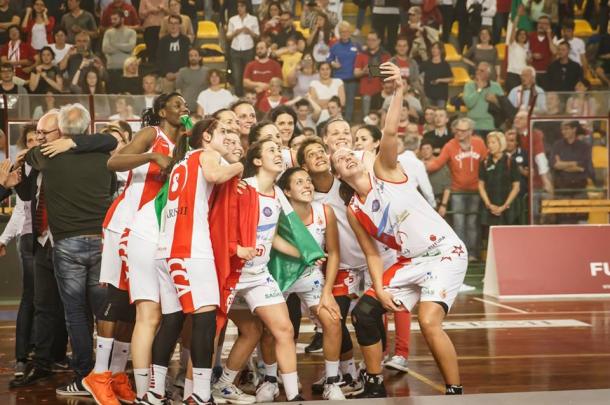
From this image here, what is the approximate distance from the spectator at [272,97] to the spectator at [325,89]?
20.4 inches

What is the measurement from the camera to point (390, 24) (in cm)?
1686

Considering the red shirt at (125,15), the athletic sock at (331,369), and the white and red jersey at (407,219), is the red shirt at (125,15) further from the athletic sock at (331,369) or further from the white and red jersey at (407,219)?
the athletic sock at (331,369)

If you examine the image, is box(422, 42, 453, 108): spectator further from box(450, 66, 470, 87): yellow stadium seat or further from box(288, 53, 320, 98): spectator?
box(288, 53, 320, 98): spectator

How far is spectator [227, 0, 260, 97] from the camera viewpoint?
15.9 m

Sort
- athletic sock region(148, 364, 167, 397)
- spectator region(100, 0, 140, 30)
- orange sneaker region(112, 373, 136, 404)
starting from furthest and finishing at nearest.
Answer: spectator region(100, 0, 140, 30)
orange sneaker region(112, 373, 136, 404)
athletic sock region(148, 364, 167, 397)

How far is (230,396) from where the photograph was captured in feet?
20.2

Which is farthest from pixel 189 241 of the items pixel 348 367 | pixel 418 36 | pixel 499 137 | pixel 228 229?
pixel 418 36

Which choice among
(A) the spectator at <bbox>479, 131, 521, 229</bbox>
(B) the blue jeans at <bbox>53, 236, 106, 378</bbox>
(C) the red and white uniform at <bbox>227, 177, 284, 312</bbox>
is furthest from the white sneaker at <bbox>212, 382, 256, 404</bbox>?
(A) the spectator at <bbox>479, 131, 521, 229</bbox>

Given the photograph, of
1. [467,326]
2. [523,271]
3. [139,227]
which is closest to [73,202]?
[139,227]

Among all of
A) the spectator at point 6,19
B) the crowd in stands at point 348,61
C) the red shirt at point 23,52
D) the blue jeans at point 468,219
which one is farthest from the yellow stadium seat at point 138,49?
the blue jeans at point 468,219

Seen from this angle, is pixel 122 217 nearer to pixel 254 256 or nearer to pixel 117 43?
pixel 254 256

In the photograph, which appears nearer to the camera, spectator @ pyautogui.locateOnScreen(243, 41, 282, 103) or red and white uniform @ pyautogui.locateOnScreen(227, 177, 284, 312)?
red and white uniform @ pyautogui.locateOnScreen(227, 177, 284, 312)

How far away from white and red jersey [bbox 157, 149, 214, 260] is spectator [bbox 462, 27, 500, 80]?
11957 millimetres

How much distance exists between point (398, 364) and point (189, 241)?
2595mm
